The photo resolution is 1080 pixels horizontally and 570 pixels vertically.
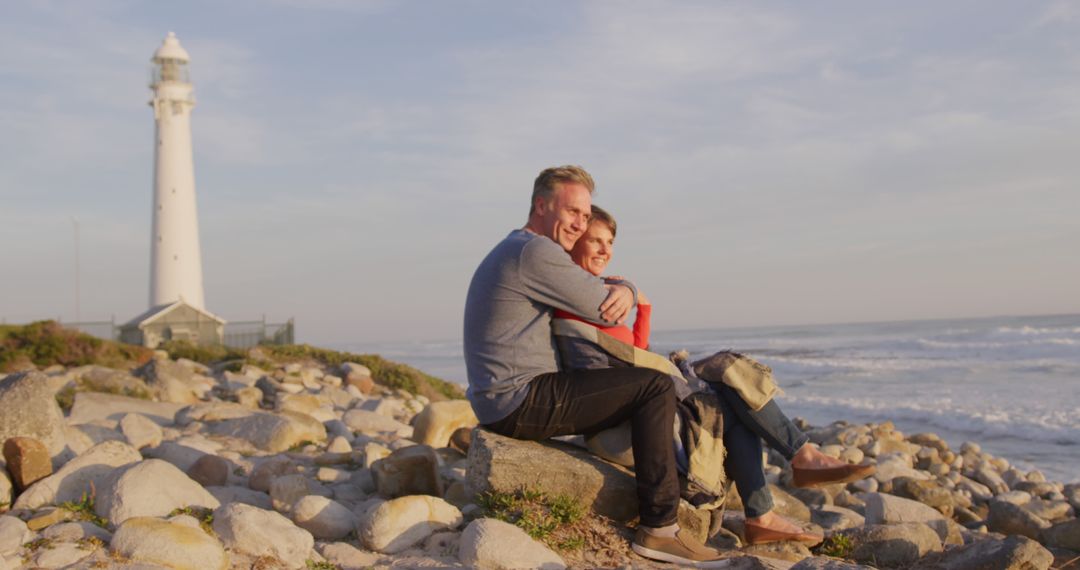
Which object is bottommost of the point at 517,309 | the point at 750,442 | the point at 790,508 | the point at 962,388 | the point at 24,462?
the point at 962,388

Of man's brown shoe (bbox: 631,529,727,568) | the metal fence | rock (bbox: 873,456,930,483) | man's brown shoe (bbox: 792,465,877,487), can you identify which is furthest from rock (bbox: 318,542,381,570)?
the metal fence

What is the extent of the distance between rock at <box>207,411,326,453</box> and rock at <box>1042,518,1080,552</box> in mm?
→ 6340

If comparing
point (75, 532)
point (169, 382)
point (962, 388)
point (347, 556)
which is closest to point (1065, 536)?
point (347, 556)

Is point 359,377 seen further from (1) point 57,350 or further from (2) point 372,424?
(2) point 372,424

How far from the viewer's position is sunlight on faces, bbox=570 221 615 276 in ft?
17.6

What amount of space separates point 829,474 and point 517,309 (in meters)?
2.06

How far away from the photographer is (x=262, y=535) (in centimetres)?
480

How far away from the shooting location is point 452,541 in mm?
5023

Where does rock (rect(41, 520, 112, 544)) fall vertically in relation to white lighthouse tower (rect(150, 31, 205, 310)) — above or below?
below

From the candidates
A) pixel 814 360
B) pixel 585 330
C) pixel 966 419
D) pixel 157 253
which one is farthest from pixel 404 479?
pixel 814 360

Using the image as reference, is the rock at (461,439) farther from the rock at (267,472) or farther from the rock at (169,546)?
the rock at (169,546)

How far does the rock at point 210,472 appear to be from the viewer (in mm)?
6141

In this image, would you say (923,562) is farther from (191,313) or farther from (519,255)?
(191,313)

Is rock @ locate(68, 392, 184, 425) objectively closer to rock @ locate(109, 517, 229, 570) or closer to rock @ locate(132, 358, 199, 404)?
rock @ locate(132, 358, 199, 404)
